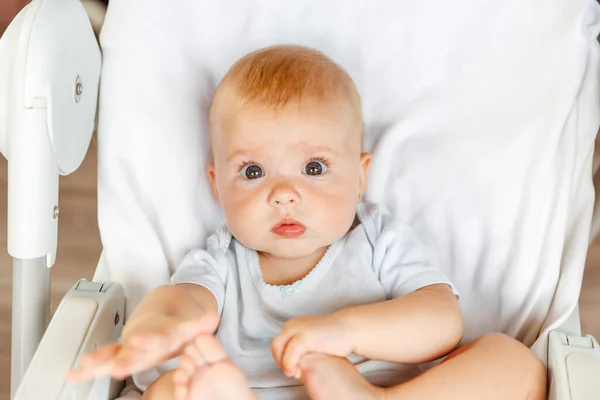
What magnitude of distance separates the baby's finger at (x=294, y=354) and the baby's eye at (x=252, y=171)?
22 cm

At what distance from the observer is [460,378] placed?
0.91 metres

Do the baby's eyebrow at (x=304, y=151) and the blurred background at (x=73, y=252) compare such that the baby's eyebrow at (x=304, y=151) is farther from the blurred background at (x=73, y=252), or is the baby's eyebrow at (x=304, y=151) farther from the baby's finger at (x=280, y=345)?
the blurred background at (x=73, y=252)

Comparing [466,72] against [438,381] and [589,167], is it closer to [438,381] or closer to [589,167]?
[589,167]

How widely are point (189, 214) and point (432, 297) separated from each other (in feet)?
1.13

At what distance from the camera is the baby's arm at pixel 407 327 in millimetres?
944

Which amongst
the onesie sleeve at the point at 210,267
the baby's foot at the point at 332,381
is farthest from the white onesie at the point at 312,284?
the baby's foot at the point at 332,381

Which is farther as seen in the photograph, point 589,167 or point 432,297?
point 589,167

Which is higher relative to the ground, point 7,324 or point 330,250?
point 330,250

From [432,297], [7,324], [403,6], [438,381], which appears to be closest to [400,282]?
[432,297]

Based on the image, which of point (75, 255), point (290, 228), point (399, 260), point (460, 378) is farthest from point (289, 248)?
point (75, 255)

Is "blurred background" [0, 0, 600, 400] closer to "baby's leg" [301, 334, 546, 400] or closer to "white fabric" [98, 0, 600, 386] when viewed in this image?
"white fabric" [98, 0, 600, 386]

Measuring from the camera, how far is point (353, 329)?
0.94 metres

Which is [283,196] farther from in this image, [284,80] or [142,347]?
[142,347]

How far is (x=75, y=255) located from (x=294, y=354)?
3.27ft
